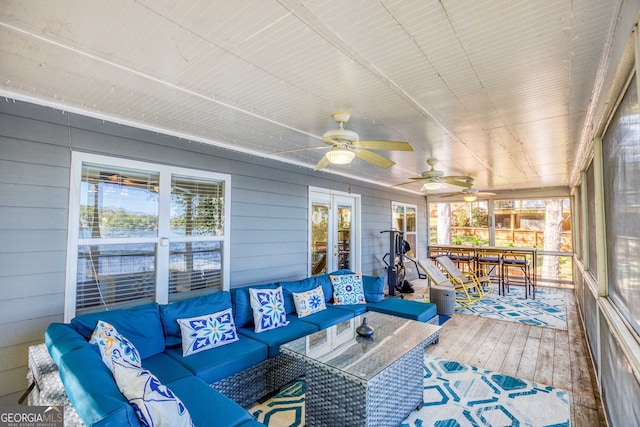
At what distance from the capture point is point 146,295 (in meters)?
3.19

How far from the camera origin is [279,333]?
2996 mm

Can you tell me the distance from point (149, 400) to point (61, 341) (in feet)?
3.33

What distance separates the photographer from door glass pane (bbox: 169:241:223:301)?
11.1ft

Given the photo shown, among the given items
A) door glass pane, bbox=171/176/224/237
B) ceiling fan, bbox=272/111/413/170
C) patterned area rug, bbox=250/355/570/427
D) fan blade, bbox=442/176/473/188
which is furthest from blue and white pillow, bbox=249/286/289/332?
fan blade, bbox=442/176/473/188

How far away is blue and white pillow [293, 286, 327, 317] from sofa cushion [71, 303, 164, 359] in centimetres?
147

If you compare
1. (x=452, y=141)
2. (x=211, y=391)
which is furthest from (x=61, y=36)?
(x=452, y=141)

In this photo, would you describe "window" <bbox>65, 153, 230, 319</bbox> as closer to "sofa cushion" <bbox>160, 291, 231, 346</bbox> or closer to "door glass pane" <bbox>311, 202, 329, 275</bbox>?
"sofa cushion" <bbox>160, 291, 231, 346</bbox>

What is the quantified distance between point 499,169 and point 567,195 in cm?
356

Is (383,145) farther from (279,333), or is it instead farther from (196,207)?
(196,207)

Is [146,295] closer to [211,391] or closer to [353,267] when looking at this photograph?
[211,391]

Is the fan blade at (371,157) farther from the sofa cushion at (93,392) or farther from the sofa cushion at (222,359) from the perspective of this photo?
the sofa cushion at (93,392)

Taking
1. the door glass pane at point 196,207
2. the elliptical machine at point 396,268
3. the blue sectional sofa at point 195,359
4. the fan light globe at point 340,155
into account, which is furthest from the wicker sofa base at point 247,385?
the elliptical machine at point 396,268

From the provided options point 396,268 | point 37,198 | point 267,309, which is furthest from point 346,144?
point 396,268

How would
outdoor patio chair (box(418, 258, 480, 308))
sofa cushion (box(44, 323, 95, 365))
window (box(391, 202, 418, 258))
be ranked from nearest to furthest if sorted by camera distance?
sofa cushion (box(44, 323, 95, 365)), outdoor patio chair (box(418, 258, 480, 308)), window (box(391, 202, 418, 258))
